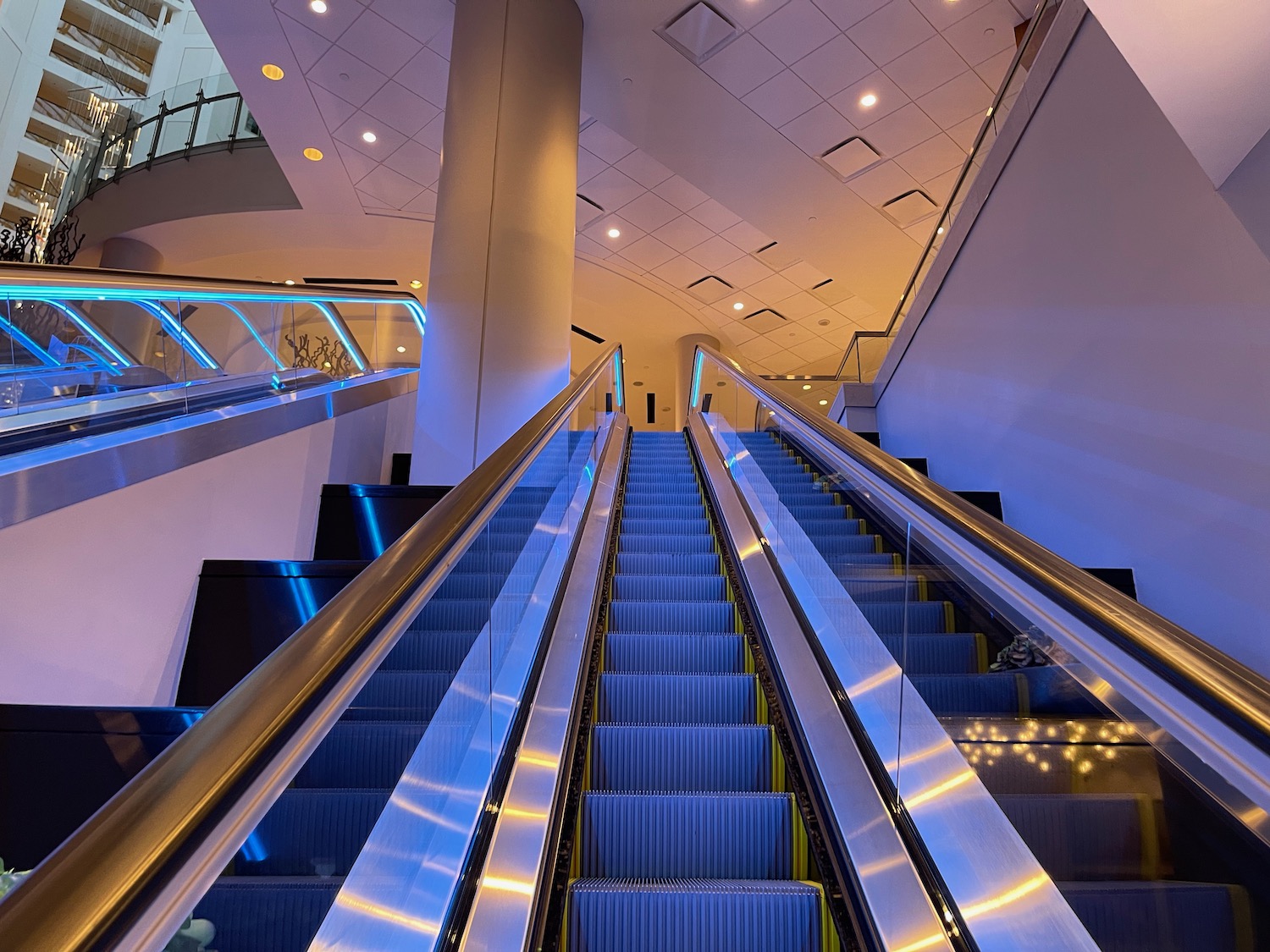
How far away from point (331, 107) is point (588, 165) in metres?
2.83

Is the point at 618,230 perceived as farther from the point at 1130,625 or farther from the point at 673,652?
the point at 1130,625

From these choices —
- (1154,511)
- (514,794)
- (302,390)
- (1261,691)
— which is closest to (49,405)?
(302,390)

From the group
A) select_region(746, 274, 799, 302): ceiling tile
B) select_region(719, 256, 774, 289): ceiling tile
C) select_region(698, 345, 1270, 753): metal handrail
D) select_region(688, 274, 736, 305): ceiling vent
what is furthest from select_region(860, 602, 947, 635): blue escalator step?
select_region(688, 274, 736, 305): ceiling vent

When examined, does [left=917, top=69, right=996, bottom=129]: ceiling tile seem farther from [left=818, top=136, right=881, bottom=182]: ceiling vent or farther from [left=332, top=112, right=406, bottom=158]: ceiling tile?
[left=332, top=112, right=406, bottom=158]: ceiling tile

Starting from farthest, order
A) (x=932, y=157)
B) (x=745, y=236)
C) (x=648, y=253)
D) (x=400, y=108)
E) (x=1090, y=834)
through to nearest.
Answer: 1. (x=648, y=253)
2. (x=745, y=236)
3. (x=932, y=157)
4. (x=400, y=108)
5. (x=1090, y=834)

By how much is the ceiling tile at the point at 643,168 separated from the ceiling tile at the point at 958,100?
2.92m

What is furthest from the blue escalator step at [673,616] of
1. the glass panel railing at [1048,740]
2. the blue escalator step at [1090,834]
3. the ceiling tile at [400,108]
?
the ceiling tile at [400,108]

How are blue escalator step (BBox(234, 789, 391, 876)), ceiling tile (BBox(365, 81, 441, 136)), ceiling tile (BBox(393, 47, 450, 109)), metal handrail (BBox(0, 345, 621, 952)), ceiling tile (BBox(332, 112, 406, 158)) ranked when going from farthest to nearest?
ceiling tile (BBox(332, 112, 406, 158)) → ceiling tile (BBox(365, 81, 441, 136)) → ceiling tile (BBox(393, 47, 450, 109)) → blue escalator step (BBox(234, 789, 391, 876)) → metal handrail (BBox(0, 345, 621, 952))

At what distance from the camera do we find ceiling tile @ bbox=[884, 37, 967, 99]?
315 inches

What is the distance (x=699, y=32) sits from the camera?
7.92m

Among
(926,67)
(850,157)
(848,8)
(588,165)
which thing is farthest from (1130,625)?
(588,165)

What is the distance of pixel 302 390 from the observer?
5.38 metres

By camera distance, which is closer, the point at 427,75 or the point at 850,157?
the point at 427,75

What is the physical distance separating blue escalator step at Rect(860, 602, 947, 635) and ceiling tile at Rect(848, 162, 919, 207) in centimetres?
859
